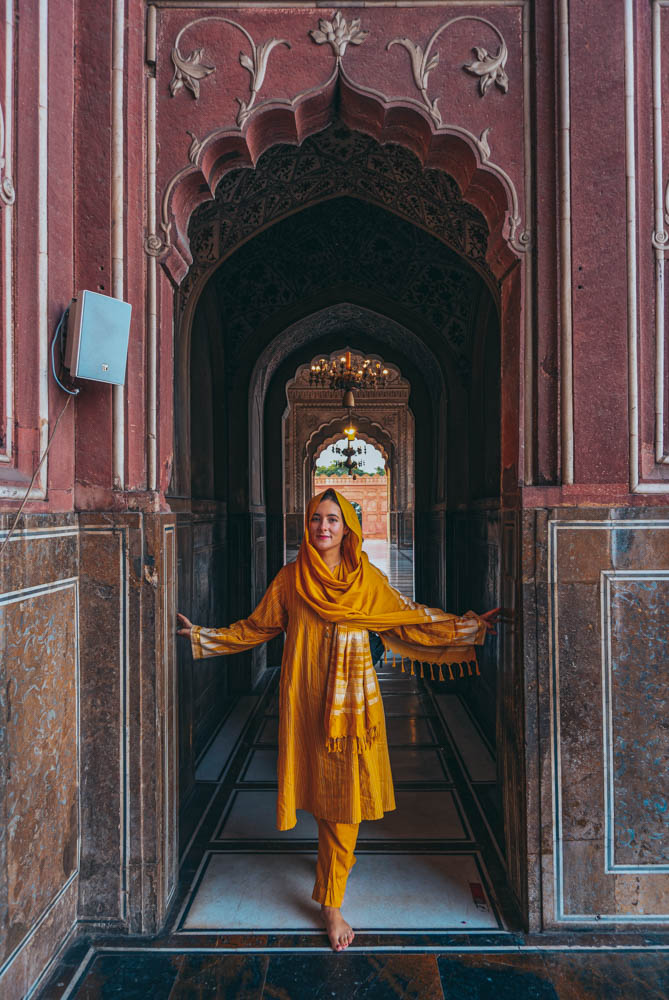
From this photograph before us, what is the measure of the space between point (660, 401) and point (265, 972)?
8.91 ft

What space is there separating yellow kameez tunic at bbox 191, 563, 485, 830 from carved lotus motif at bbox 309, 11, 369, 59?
2.20 m

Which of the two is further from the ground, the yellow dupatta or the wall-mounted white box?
the wall-mounted white box

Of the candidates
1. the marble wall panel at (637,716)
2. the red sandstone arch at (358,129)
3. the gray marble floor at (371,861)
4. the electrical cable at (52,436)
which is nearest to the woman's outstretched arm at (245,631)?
the electrical cable at (52,436)

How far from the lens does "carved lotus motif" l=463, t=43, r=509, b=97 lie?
2.69 metres

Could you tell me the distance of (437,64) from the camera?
8.86ft

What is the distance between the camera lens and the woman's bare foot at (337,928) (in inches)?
98.5

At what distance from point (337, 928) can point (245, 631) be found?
4.02ft

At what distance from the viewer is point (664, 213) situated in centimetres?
267

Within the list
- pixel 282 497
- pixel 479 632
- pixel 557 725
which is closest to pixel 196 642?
pixel 479 632

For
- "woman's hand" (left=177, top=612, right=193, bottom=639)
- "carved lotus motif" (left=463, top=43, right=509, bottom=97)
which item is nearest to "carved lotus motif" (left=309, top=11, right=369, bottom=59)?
"carved lotus motif" (left=463, top=43, right=509, bottom=97)

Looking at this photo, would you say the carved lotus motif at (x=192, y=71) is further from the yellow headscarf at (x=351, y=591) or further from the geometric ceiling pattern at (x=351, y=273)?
the geometric ceiling pattern at (x=351, y=273)

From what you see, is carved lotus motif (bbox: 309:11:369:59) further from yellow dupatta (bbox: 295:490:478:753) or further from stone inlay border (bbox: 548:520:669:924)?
stone inlay border (bbox: 548:520:669:924)

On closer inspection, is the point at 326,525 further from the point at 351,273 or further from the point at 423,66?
the point at 351,273

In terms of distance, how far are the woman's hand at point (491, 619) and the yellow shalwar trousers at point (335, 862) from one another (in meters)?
0.99
